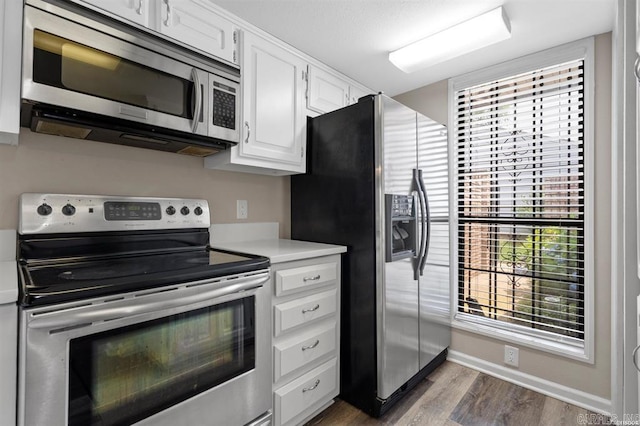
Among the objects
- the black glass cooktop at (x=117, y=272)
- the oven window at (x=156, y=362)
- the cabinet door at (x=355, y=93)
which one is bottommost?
the oven window at (x=156, y=362)

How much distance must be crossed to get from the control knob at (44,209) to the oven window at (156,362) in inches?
27.2

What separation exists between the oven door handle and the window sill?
1.83m

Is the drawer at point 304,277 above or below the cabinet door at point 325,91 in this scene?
below

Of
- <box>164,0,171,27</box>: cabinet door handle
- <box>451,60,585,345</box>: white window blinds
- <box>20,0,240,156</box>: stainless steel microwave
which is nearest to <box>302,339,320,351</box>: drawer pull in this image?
<box>20,0,240,156</box>: stainless steel microwave

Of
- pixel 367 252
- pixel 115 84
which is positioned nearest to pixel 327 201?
pixel 367 252

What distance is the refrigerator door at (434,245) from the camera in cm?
217

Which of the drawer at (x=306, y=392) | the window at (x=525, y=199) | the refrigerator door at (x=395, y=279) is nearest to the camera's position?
the drawer at (x=306, y=392)

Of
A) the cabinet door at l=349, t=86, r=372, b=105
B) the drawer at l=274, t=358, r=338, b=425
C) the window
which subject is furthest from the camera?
the cabinet door at l=349, t=86, r=372, b=105

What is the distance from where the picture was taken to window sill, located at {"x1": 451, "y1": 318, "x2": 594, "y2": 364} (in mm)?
1994

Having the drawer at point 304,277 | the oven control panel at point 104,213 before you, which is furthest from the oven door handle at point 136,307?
the oven control panel at point 104,213

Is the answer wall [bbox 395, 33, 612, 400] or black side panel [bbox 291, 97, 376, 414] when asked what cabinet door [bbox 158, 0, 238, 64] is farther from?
wall [bbox 395, 33, 612, 400]

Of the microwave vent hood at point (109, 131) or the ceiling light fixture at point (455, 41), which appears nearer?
the microwave vent hood at point (109, 131)

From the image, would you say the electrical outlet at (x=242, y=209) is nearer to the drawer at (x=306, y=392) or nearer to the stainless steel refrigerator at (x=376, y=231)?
the stainless steel refrigerator at (x=376, y=231)

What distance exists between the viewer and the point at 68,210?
4.62 ft
